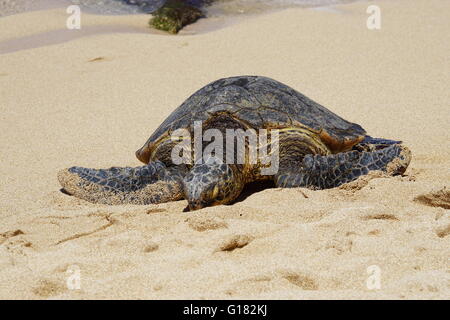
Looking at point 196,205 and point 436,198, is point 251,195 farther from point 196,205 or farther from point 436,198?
point 436,198

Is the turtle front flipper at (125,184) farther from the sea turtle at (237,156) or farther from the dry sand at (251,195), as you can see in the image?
the dry sand at (251,195)

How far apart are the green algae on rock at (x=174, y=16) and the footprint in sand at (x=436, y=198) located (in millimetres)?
7670

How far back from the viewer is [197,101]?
4.71 meters

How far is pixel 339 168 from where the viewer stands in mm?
4191

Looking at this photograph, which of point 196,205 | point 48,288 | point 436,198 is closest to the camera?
point 48,288

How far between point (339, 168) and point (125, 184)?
5.09 feet

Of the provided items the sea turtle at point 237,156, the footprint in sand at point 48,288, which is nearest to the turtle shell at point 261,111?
Answer: the sea turtle at point 237,156

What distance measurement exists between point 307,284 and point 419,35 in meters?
7.16

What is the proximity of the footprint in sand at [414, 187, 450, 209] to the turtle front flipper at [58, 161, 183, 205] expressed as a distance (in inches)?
65.5

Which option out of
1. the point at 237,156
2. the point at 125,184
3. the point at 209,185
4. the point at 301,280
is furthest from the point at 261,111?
the point at 301,280

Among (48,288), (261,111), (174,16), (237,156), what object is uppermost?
(174,16)
